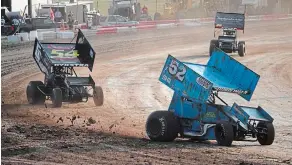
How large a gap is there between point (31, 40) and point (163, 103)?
618 inches

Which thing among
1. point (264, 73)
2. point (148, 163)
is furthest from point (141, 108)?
point (264, 73)

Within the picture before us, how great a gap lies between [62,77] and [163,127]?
606 centimetres

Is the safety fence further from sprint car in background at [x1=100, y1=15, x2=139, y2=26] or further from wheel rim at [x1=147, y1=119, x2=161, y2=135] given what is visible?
wheel rim at [x1=147, y1=119, x2=161, y2=135]

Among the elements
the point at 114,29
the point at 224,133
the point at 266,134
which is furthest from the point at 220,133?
the point at 114,29

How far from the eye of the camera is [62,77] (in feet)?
59.6

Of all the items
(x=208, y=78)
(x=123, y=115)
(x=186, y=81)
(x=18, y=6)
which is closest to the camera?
(x=186, y=81)

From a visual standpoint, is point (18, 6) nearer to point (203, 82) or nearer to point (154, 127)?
point (154, 127)

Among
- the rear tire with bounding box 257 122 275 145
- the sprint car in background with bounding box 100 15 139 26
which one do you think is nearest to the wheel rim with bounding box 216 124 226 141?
the rear tire with bounding box 257 122 275 145

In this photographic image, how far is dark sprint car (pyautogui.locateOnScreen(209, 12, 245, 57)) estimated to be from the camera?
32000mm

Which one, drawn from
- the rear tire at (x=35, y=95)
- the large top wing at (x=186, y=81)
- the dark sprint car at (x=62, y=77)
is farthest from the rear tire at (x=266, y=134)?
the rear tire at (x=35, y=95)

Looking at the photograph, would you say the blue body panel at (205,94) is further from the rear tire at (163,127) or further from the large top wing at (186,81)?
the rear tire at (163,127)

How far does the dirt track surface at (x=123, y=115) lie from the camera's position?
10844 mm

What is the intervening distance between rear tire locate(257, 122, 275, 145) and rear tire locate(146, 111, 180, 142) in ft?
4.89

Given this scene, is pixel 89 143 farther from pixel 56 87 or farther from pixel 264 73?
pixel 264 73
